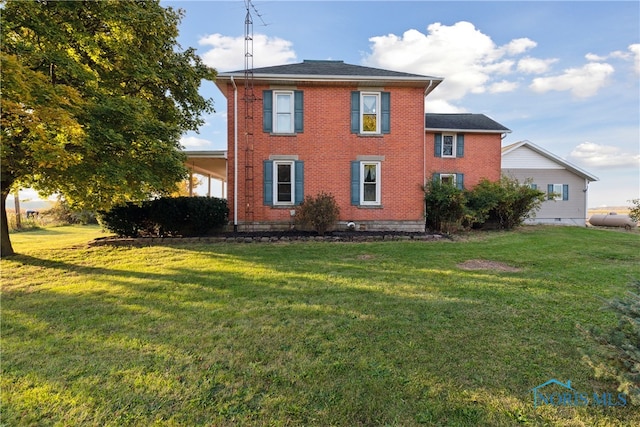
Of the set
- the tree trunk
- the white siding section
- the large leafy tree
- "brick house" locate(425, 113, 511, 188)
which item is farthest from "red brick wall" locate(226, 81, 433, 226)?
the white siding section

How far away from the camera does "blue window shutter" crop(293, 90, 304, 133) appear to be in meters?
12.1

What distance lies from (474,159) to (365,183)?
10.3 m

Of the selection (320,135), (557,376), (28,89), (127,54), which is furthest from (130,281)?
(320,135)

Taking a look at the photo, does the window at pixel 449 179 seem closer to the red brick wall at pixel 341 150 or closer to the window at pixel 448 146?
the red brick wall at pixel 341 150

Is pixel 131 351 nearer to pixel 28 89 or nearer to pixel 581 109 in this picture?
pixel 28 89

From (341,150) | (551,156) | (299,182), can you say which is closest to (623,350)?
(299,182)

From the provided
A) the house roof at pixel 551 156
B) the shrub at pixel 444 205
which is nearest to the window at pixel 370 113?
the shrub at pixel 444 205

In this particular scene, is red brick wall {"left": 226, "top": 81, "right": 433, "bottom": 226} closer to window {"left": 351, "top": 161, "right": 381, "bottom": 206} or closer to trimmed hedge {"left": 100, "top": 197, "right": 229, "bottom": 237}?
window {"left": 351, "top": 161, "right": 381, "bottom": 206}

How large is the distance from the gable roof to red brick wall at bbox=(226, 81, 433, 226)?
7166 mm

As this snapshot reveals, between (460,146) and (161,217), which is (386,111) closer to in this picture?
(460,146)

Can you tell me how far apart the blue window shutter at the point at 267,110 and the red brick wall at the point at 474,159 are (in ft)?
36.2

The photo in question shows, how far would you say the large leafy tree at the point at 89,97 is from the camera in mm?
5957

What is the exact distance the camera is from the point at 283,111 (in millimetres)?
12164

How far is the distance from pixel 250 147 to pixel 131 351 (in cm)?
981
